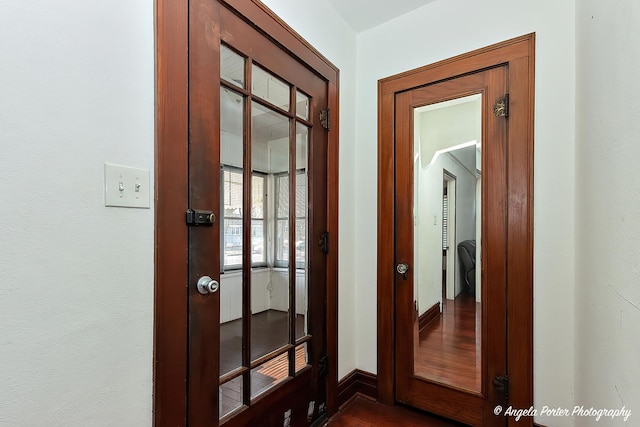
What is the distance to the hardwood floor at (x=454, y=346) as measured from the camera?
176 cm

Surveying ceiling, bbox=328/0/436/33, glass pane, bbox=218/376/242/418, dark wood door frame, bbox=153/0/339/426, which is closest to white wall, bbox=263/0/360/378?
ceiling, bbox=328/0/436/33

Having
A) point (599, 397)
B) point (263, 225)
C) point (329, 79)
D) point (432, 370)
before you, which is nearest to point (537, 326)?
point (599, 397)

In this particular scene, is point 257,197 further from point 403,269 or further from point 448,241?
point 448,241

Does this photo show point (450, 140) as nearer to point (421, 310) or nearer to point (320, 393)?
point (421, 310)

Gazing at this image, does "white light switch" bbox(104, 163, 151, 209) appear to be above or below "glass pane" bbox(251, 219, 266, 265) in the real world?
above

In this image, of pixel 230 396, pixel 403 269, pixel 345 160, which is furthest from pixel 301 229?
pixel 230 396

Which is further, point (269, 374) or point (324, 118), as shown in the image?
point (324, 118)

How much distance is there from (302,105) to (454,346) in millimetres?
1679

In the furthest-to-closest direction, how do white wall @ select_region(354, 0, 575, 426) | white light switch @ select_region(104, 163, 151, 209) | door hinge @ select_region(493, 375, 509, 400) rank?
door hinge @ select_region(493, 375, 509, 400)
white wall @ select_region(354, 0, 575, 426)
white light switch @ select_region(104, 163, 151, 209)

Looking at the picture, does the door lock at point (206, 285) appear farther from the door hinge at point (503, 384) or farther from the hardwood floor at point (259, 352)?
the door hinge at point (503, 384)

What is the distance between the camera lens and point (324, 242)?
1.83 meters

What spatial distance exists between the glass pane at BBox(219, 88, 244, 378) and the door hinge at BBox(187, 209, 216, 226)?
0.09 meters

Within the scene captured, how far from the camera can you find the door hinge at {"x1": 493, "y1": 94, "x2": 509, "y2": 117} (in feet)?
5.39

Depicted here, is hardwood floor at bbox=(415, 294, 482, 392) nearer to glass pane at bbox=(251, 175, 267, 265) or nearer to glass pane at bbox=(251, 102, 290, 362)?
glass pane at bbox=(251, 102, 290, 362)
